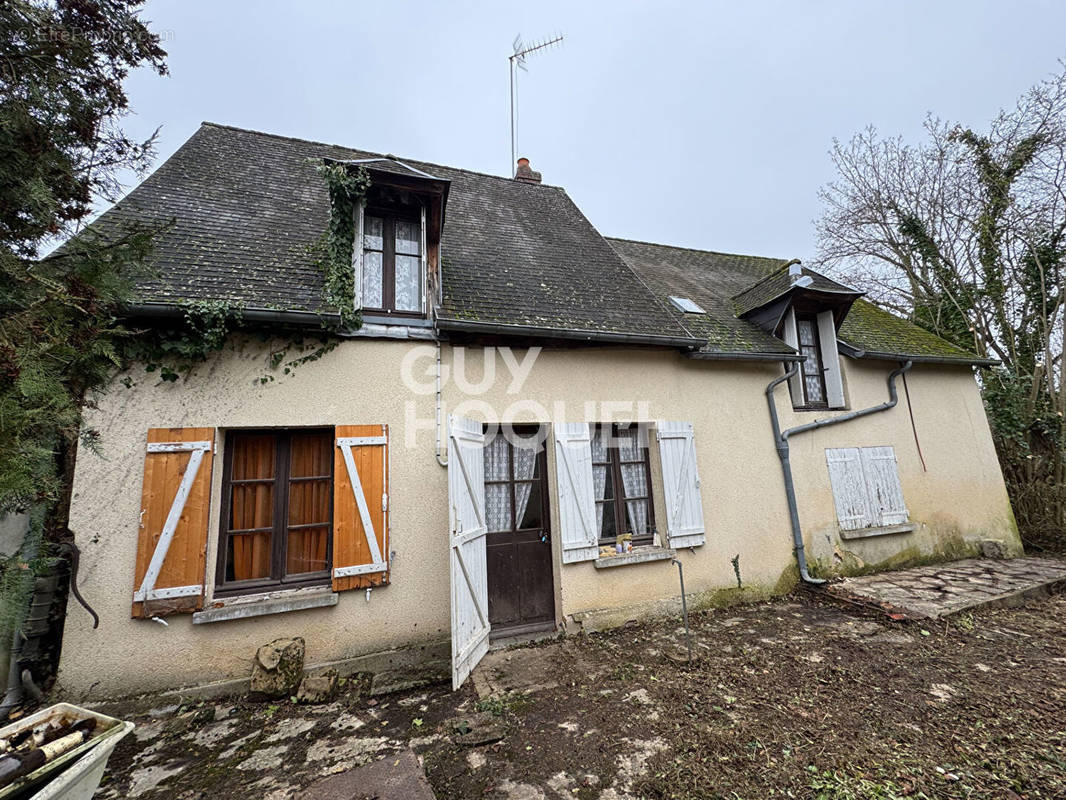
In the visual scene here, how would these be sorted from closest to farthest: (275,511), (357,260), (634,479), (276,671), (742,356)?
1. (276,671)
2. (275,511)
3. (357,260)
4. (634,479)
5. (742,356)

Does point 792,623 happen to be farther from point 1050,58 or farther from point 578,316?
point 1050,58

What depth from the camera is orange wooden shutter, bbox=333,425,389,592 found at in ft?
12.4

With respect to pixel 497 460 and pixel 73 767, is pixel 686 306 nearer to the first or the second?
pixel 497 460

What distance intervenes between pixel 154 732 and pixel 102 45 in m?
4.84

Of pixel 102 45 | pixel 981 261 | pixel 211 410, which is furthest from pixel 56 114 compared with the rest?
pixel 981 261

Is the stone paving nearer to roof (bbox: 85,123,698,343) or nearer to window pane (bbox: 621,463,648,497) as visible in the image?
window pane (bbox: 621,463,648,497)

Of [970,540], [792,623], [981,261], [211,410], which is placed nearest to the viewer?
[211,410]

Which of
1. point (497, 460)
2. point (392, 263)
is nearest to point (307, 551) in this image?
point (497, 460)

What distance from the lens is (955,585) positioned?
544cm

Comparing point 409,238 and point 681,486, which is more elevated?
point 409,238

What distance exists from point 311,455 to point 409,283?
2.15 metres

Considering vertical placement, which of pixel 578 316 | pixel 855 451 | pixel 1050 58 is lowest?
pixel 855 451

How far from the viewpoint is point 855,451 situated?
248 inches

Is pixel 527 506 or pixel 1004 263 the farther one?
pixel 1004 263
